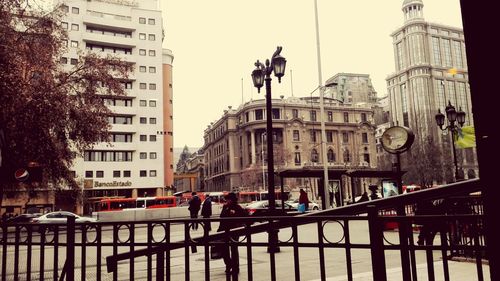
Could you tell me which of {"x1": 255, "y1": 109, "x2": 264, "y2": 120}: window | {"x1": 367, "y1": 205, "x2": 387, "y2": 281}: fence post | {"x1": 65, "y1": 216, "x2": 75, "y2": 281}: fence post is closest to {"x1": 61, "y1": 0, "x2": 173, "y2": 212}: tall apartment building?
{"x1": 255, "y1": 109, "x2": 264, "y2": 120}: window

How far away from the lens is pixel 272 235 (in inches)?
137

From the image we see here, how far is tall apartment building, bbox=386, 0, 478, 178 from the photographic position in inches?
3691

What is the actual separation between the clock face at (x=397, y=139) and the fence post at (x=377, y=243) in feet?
25.0

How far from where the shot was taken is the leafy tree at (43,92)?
1120cm

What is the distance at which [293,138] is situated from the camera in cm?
8162

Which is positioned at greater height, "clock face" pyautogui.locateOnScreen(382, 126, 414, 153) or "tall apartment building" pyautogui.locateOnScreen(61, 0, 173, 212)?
"tall apartment building" pyautogui.locateOnScreen(61, 0, 173, 212)

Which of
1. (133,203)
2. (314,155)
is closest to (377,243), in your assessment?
(133,203)

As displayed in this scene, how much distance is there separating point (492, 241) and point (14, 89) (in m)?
12.5

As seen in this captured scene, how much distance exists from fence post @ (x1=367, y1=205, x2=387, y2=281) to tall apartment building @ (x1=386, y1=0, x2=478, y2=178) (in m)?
91.4

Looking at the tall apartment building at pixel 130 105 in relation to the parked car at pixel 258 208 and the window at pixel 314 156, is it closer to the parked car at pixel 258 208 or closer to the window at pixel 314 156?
the parked car at pixel 258 208

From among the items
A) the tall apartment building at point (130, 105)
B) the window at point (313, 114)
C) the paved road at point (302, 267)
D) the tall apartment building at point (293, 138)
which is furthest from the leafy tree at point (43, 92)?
the window at point (313, 114)

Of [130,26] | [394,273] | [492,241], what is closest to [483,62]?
[492,241]

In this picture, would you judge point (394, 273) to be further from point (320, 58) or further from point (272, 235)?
point (320, 58)

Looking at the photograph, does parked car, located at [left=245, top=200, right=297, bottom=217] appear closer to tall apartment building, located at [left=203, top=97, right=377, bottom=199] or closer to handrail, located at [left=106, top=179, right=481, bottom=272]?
handrail, located at [left=106, top=179, right=481, bottom=272]
